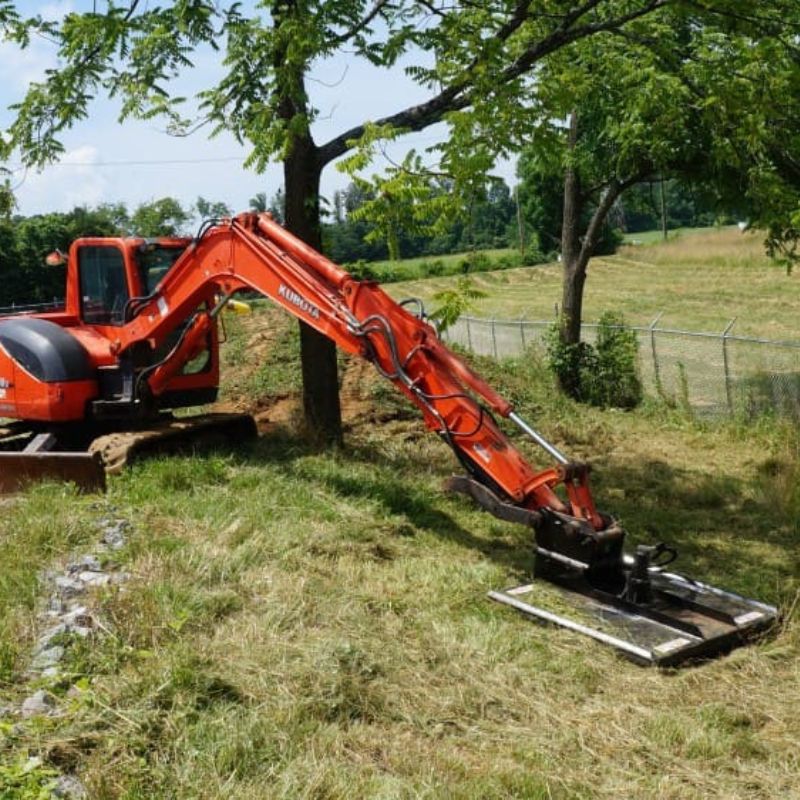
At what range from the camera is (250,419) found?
1116cm

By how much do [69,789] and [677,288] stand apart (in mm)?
37588

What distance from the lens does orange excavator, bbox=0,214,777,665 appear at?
264 inches

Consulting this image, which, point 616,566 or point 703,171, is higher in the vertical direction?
point 703,171

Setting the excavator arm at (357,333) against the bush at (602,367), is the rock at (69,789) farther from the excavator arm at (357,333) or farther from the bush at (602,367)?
the bush at (602,367)

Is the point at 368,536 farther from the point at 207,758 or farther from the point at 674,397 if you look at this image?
the point at 674,397

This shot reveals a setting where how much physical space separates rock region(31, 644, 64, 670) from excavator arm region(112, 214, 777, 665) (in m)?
2.87

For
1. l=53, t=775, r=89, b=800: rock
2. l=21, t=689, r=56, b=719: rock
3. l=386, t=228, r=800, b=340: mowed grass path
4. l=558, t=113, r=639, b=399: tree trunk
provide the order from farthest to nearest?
l=386, t=228, r=800, b=340: mowed grass path → l=558, t=113, r=639, b=399: tree trunk → l=21, t=689, r=56, b=719: rock → l=53, t=775, r=89, b=800: rock

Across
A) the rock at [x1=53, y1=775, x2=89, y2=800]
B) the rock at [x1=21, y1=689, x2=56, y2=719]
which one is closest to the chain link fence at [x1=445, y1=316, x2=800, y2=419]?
the rock at [x1=21, y1=689, x2=56, y2=719]

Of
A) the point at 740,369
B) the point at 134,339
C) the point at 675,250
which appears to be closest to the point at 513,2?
the point at 134,339

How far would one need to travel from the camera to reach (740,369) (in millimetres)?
18531

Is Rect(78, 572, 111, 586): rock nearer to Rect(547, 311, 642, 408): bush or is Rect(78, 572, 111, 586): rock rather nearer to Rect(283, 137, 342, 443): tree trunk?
Rect(283, 137, 342, 443): tree trunk

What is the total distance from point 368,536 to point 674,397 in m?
9.48

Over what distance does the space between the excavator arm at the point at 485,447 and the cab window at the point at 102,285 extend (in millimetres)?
580

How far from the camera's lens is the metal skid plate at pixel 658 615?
20.2 ft
